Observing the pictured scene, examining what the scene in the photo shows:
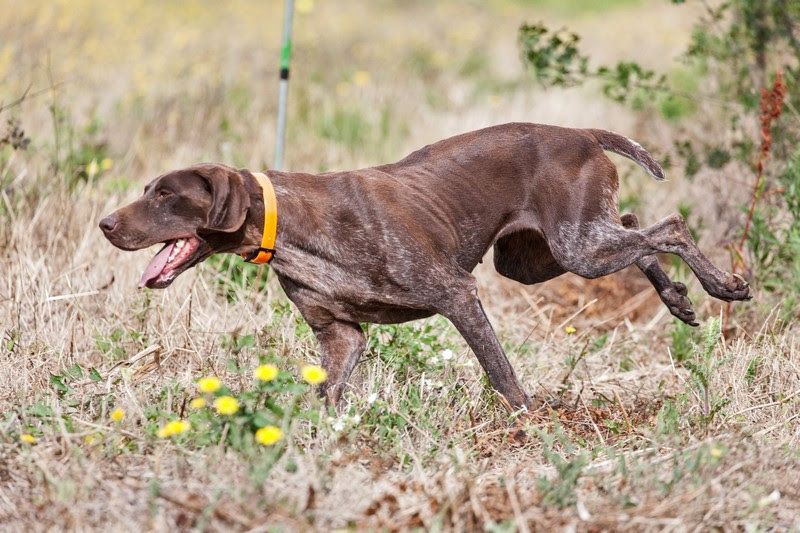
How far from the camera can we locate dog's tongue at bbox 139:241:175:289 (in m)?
4.50

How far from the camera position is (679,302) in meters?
5.63

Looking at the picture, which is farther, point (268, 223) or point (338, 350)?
point (338, 350)

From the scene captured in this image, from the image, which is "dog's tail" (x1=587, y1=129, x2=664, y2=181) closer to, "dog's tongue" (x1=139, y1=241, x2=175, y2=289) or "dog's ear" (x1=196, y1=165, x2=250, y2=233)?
"dog's ear" (x1=196, y1=165, x2=250, y2=233)

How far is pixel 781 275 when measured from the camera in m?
6.36

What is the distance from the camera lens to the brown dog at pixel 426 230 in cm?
457

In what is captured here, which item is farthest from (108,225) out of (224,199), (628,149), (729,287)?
(729,287)

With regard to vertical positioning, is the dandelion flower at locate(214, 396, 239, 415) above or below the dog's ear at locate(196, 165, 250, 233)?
below

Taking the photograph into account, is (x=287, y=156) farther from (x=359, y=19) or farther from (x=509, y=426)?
(x=359, y=19)

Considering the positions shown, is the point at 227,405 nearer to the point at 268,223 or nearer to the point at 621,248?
the point at 268,223

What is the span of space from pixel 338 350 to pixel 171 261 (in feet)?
2.78

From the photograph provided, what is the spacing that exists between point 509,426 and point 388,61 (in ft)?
30.3

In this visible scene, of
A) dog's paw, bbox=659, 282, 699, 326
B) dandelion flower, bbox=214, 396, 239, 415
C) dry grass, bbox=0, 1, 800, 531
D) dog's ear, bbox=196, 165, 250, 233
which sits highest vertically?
dog's ear, bbox=196, 165, 250, 233

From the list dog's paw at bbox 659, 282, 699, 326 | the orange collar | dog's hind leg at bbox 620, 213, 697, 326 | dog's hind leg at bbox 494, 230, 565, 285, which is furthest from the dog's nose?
dog's paw at bbox 659, 282, 699, 326

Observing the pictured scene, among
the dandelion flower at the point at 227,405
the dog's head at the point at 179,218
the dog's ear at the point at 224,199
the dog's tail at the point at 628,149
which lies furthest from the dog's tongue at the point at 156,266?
the dog's tail at the point at 628,149
